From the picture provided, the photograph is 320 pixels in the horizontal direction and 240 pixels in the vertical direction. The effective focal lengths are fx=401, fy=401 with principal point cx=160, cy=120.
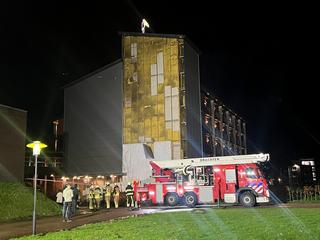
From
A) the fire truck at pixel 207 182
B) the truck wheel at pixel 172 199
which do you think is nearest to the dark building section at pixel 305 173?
the fire truck at pixel 207 182

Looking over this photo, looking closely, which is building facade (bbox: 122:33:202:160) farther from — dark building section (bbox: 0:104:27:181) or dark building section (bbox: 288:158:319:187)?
dark building section (bbox: 288:158:319:187)

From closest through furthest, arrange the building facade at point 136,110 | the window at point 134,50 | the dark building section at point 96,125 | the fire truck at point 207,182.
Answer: the fire truck at point 207,182 < the building facade at point 136,110 < the dark building section at point 96,125 < the window at point 134,50

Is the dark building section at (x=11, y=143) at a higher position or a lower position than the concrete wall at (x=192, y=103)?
lower

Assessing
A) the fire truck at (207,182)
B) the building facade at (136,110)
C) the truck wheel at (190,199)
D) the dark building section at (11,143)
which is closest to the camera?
the fire truck at (207,182)

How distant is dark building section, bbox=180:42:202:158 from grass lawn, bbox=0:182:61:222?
18044 millimetres

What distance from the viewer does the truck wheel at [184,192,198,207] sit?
26.2 metres

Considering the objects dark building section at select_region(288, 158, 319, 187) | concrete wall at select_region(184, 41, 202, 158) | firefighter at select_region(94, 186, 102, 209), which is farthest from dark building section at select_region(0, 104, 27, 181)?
dark building section at select_region(288, 158, 319, 187)

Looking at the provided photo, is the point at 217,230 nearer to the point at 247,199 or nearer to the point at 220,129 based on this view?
the point at 247,199

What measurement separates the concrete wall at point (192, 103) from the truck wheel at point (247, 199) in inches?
583

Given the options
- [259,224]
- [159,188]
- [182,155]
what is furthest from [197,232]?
[182,155]

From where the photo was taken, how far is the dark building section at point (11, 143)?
28.3m

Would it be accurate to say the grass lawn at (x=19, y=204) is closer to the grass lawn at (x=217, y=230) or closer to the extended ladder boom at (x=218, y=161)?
the extended ladder boom at (x=218, y=161)

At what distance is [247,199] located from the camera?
2456cm

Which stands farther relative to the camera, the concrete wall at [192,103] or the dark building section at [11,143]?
the concrete wall at [192,103]
